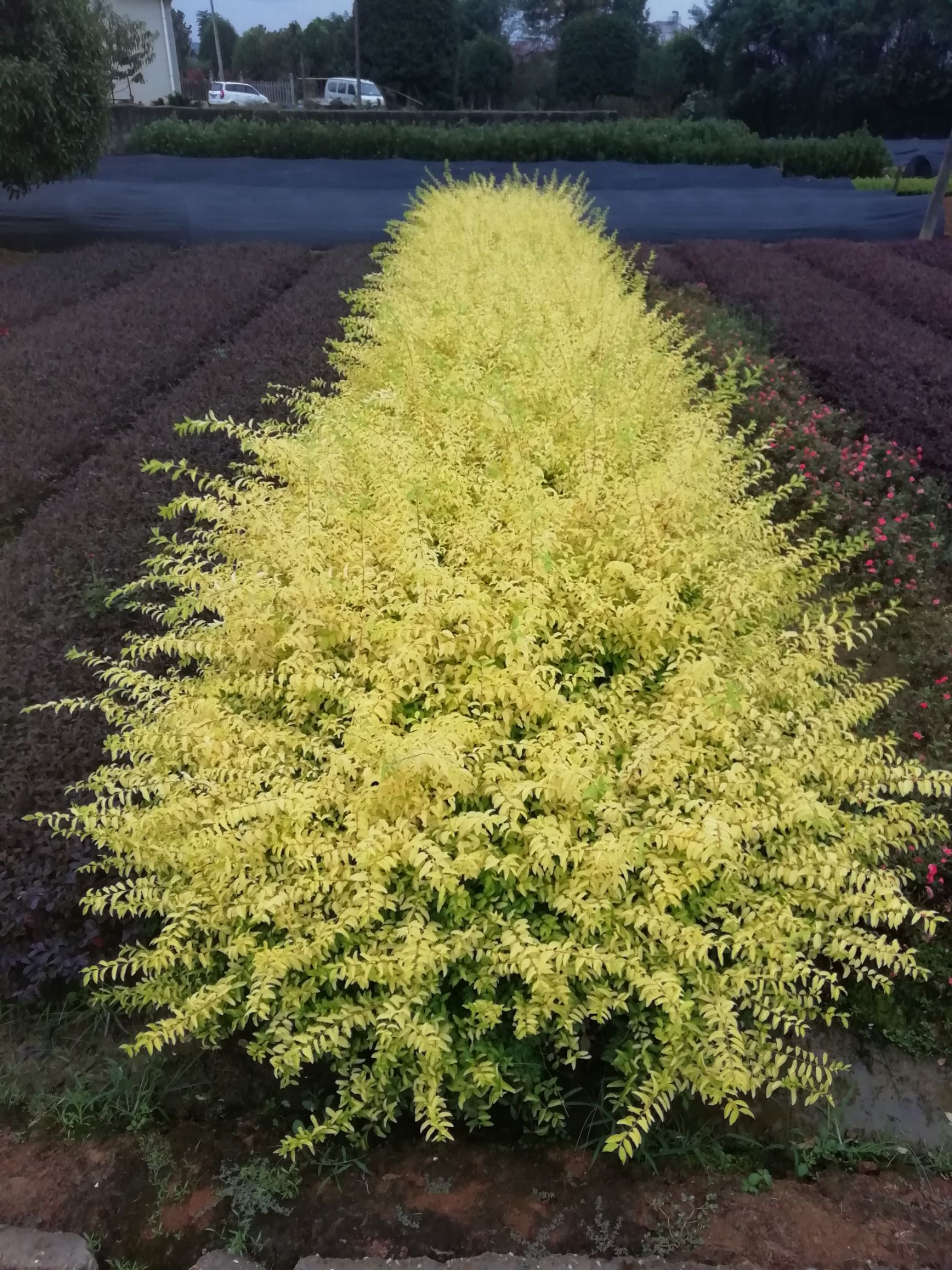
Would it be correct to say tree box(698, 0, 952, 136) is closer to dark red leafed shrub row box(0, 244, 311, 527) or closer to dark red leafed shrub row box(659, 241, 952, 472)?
dark red leafed shrub row box(659, 241, 952, 472)

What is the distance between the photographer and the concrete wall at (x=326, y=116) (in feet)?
61.9

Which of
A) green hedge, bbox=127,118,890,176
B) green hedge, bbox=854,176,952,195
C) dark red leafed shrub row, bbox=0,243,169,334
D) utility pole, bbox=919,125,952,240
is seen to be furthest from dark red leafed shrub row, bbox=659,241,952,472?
green hedge, bbox=127,118,890,176

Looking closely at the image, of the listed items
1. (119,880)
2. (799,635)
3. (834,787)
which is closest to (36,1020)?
(119,880)

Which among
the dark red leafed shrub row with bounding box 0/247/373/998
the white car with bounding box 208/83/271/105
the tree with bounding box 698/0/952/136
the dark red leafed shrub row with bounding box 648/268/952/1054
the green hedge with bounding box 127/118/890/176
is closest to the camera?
the dark red leafed shrub row with bounding box 0/247/373/998

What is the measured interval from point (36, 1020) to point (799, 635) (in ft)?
8.08

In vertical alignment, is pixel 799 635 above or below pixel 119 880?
above

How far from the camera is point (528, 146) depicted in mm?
18094

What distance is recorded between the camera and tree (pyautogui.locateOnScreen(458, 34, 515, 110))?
→ 3008 cm

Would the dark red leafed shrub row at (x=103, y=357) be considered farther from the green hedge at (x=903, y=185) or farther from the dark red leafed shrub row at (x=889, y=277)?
the green hedge at (x=903, y=185)

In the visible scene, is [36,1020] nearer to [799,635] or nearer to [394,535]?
[394,535]

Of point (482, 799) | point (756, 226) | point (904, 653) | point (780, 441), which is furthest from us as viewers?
point (756, 226)

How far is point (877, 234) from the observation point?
544 inches

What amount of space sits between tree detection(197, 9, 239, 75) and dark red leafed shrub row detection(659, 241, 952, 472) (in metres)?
47.9

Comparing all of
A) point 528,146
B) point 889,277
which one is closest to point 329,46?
A: point 528,146
